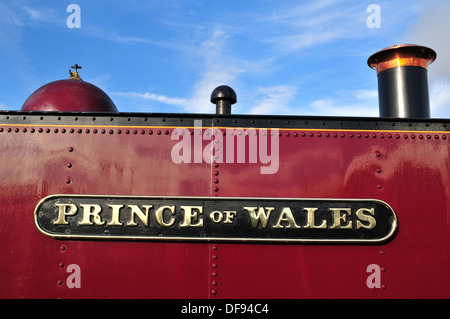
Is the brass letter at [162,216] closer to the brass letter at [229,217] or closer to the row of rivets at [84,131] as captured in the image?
the brass letter at [229,217]

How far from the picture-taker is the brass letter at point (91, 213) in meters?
2.38

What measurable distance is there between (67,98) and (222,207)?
185cm

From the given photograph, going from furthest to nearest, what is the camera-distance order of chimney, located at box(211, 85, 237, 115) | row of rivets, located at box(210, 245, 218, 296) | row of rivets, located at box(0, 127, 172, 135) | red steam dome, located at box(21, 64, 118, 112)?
red steam dome, located at box(21, 64, 118, 112) → chimney, located at box(211, 85, 237, 115) → row of rivets, located at box(0, 127, 172, 135) → row of rivets, located at box(210, 245, 218, 296)

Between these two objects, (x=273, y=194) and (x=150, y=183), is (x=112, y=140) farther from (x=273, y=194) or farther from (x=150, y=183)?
(x=273, y=194)

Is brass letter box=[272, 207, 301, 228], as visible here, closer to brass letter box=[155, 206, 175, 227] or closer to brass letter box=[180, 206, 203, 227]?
brass letter box=[180, 206, 203, 227]

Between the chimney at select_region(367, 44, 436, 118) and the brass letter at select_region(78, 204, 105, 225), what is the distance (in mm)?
2795

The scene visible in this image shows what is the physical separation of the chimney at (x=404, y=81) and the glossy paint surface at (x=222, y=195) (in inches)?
41.2

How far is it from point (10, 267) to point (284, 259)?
179 centimetres

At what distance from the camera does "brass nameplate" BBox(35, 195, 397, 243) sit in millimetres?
2371

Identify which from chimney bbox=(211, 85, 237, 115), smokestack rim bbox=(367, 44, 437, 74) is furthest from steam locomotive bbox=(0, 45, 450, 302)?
smokestack rim bbox=(367, 44, 437, 74)

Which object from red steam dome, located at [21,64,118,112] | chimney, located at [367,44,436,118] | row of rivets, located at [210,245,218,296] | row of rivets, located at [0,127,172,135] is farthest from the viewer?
chimney, located at [367,44,436,118]

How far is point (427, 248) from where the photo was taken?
239cm

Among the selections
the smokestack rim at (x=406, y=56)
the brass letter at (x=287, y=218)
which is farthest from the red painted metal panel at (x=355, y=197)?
the smokestack rim at (x=406, y=56)

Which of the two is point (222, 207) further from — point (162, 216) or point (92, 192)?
point (92, 192)
